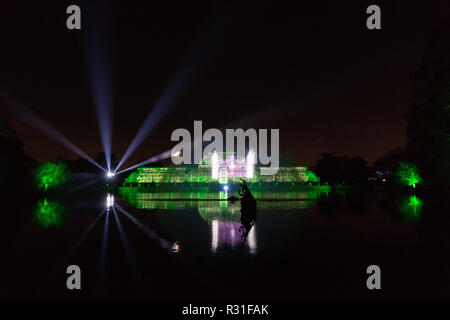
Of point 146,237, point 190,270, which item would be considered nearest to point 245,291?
point 190,270

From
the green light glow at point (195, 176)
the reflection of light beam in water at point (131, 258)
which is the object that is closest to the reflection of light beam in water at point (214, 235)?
the reflection of light beam in water at point (131, 258)

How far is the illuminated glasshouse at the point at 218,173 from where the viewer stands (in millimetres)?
105312

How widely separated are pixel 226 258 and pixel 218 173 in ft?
311

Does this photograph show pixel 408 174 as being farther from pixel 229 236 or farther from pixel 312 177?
pixel 229 236

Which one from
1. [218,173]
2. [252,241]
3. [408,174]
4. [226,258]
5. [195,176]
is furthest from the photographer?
[218,173]

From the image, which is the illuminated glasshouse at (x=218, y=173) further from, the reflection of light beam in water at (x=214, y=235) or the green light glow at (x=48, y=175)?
the reflection of light beam in water at (x=214, y=235)

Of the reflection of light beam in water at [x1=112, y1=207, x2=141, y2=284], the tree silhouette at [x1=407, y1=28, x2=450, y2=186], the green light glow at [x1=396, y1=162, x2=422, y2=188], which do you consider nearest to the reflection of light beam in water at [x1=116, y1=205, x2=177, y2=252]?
the reflection of light beam in water at [x1=112, y1=207, x2=141, y2=284]

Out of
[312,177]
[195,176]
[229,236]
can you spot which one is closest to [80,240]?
[229,236]

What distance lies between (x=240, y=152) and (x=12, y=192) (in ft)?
233

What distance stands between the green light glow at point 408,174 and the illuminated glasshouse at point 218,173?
1677 inches

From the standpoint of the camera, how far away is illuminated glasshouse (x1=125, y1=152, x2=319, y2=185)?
105 m

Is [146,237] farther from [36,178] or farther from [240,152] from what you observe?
[240,152]

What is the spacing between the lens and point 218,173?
108 m

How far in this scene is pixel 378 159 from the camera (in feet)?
385
